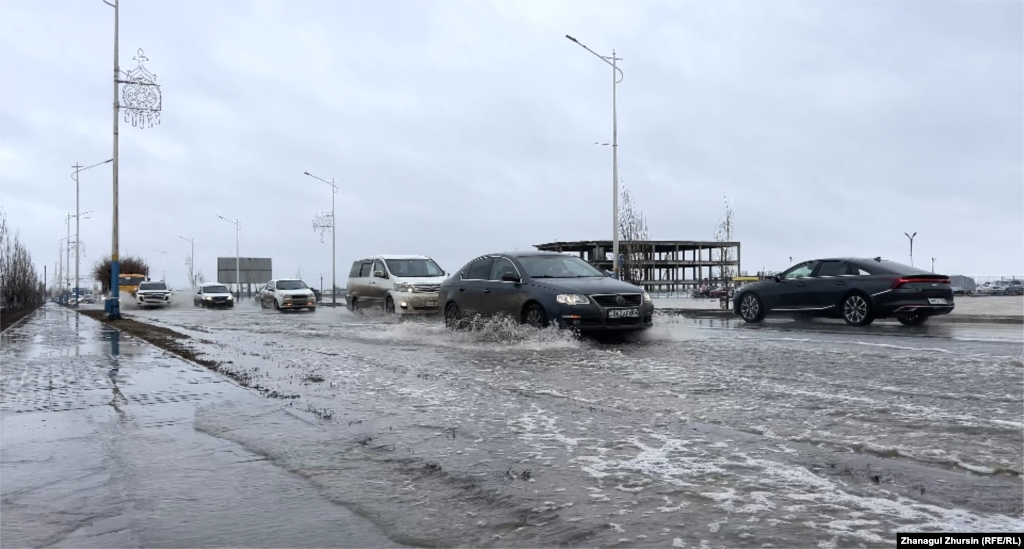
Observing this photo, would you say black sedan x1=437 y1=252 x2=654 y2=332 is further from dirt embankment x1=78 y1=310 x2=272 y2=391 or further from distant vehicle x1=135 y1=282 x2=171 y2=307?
distant vehicle x1=135 y1=282 x2=171 y2=307

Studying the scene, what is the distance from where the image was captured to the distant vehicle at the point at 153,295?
47344 mm

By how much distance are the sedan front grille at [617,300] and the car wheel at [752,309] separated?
265 inches

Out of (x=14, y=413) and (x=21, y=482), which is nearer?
(x=21, y=482)

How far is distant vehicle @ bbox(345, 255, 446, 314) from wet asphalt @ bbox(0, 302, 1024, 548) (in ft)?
39.5

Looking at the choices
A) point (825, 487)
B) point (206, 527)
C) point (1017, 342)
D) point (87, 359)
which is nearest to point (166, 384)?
point (87, 359)

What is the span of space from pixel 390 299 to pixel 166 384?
14.6 metres

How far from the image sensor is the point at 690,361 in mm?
9859

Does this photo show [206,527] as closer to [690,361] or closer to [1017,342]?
[690,361]

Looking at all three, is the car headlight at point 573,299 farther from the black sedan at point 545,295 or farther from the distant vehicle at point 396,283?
the distant vehicle at point 396,283

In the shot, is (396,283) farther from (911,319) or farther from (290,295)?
(290,295)

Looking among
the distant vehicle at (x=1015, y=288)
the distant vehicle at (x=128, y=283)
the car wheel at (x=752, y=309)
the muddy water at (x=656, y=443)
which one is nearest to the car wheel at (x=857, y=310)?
the car wheel at (x=752, y=309)

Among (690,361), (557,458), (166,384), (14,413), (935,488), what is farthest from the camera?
(690,361)

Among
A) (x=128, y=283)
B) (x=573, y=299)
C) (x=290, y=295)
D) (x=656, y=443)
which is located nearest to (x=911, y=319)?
(x=573, y=299)

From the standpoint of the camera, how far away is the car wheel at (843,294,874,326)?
16375 mm
